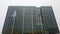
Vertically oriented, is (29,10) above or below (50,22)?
above

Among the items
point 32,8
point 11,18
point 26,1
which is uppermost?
point 26,1

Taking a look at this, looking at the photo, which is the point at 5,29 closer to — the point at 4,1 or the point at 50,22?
the point at 50,22

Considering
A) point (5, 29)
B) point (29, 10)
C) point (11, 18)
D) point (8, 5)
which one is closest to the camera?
point (5, 29)

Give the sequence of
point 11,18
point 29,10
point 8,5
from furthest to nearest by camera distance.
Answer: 1. point 8,5
2. point 29,10
3. point 11,18

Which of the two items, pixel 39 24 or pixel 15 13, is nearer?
pixel 39 24

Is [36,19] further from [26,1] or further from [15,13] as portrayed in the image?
[26,1]

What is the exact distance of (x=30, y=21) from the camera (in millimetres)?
879

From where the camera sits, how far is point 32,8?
1.07 meters

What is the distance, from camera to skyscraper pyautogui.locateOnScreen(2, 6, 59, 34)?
773 mm

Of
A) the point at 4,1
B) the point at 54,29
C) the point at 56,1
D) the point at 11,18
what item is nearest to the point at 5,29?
the point at 11,18

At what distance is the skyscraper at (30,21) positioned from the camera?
2.54ft

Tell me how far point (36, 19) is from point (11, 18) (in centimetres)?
23

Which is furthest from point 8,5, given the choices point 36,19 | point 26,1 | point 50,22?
point 50,22

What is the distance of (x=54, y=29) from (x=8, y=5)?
0.62m
